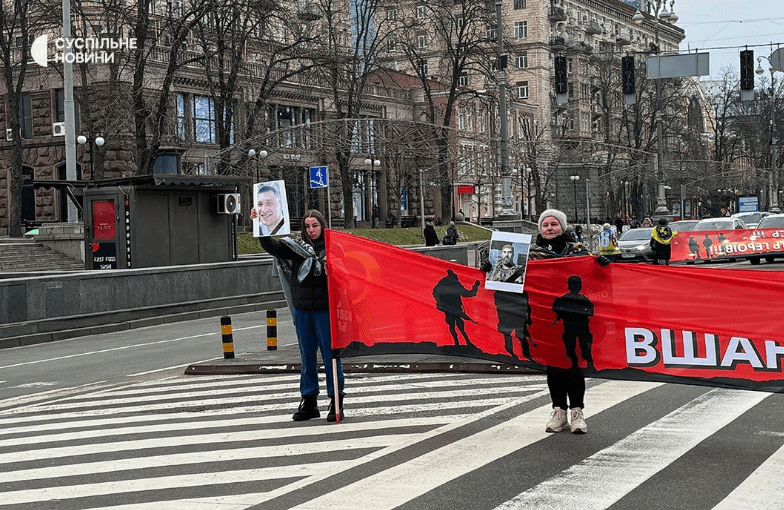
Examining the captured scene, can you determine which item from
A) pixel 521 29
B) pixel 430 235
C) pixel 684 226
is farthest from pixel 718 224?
pixel 521 29

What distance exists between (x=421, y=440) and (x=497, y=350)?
131 cm

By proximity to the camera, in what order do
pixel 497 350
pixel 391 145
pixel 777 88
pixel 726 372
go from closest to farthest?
1. pixel 726 372
2. pixel 497 350
3. pixel 391 145
4. pixel 777 88

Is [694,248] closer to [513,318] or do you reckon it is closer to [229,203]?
[229,203]

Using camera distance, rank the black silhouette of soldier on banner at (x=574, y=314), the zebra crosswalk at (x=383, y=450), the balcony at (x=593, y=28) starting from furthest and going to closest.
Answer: the balcony at (x=593, y=28) < the black silhouette of soldier on banner at (x=574, y=314) < the zebra crosswalk at (x=383, y=450)

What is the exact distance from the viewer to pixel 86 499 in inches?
300

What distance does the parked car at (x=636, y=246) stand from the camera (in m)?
44.9

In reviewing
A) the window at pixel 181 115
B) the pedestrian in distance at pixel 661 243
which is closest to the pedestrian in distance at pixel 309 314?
the pedestrian in distance at pixel 661 243

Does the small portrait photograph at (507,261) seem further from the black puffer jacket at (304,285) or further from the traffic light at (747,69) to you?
the traffic light at (747,69)

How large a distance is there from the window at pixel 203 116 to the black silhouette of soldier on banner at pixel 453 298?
160 feet

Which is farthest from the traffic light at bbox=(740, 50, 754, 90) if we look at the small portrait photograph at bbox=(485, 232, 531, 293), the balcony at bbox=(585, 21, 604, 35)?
the balcony at bbox=(585, 21, 604, 35)

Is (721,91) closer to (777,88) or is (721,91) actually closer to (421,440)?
(777,88)

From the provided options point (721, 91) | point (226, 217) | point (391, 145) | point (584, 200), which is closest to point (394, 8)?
point (391, 145)

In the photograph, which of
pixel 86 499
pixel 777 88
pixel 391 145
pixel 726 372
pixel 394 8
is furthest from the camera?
pixel 777 88

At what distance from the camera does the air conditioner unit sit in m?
31.1
